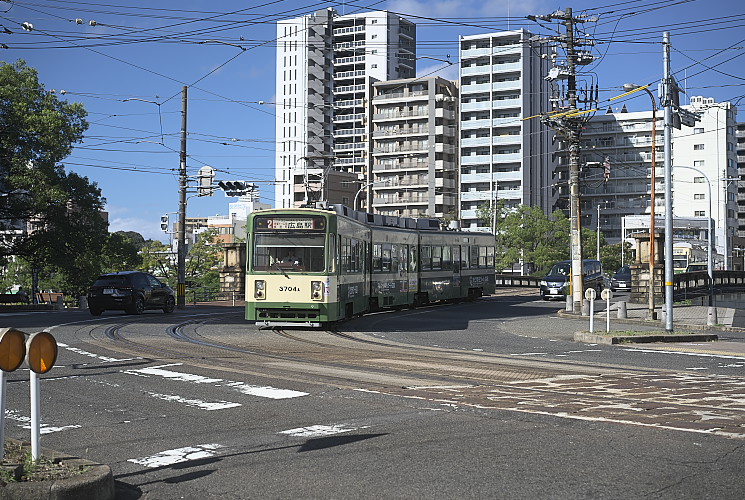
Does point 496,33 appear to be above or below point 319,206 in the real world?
above

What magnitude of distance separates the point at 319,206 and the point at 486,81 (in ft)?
259

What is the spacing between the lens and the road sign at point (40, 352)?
6008 mm

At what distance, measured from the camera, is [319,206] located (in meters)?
25.9

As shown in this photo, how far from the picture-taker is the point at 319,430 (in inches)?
326

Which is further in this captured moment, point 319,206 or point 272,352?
point 319,206

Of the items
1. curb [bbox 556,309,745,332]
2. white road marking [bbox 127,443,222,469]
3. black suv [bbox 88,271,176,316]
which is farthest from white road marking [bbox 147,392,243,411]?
black suv [bbox 88,271,176,316]

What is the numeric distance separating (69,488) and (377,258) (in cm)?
2519

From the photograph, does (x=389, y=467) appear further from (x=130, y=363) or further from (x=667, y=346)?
(x=667, y=346)

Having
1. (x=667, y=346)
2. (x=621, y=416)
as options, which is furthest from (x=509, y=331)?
(x=621, y=416)

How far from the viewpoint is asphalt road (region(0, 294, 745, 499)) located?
6328mm

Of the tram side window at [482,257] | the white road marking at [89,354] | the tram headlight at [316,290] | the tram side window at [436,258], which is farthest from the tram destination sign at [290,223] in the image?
the tram side window at [482,257]

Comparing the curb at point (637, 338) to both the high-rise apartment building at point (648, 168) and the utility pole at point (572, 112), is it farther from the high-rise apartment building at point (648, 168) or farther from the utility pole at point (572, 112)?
the high-rise apartment building at point (648, 168)

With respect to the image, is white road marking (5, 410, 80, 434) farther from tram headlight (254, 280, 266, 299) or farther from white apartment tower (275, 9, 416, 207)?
white apartment tower (275, 9, 416, 207)

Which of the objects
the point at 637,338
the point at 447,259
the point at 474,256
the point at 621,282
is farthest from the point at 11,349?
the point at 621,282
